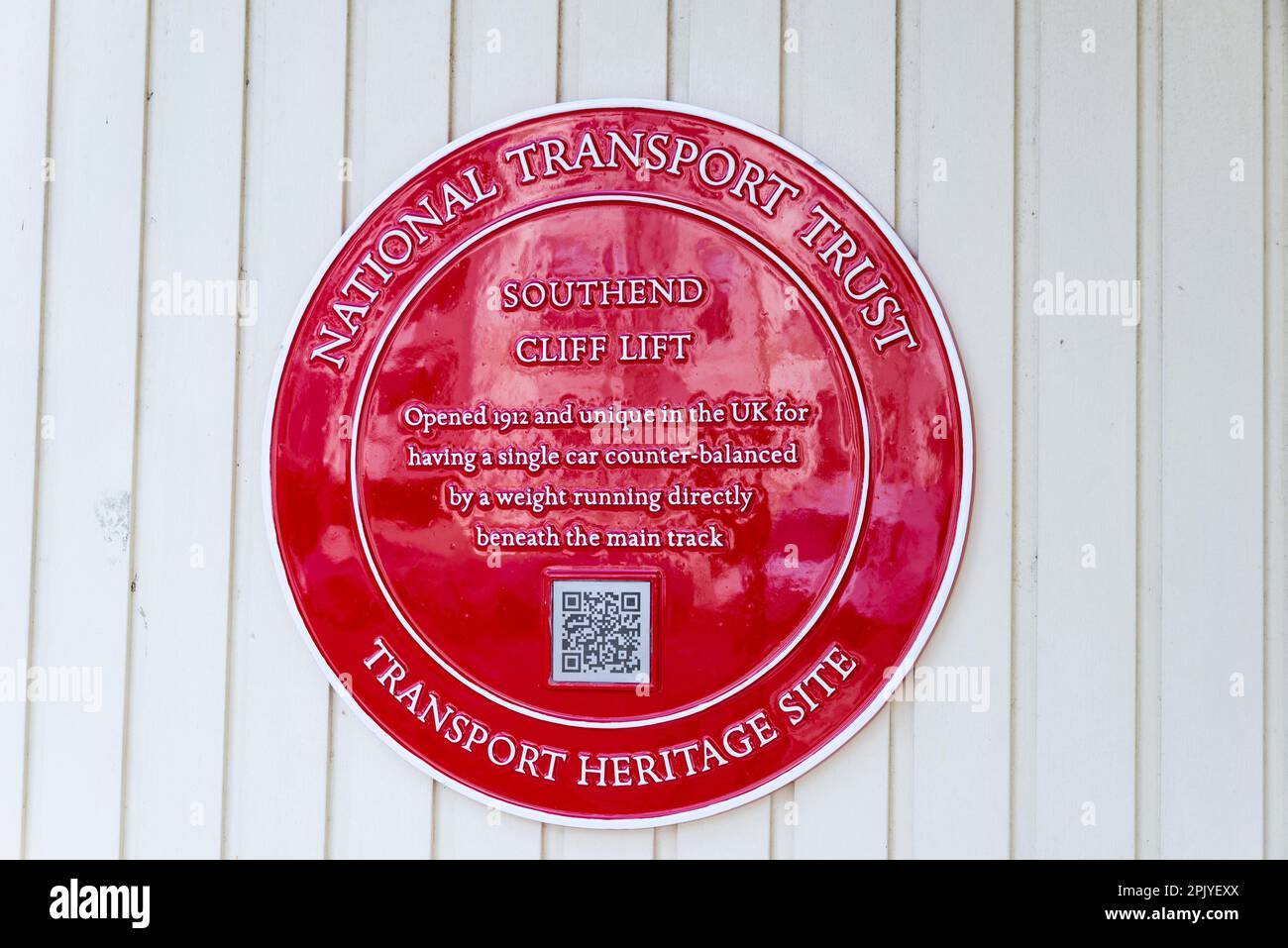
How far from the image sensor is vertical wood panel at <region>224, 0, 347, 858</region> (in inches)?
98.3

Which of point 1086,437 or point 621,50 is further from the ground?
point 621,50

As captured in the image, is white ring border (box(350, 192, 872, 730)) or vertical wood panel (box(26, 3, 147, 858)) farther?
vertical wood panel (box(26, 3, 147, 858))

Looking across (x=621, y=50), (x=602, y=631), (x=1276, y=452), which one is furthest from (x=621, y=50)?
(x=1276, y=452)

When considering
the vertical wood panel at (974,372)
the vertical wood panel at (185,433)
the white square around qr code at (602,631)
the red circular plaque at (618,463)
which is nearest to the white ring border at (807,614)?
the red circular plaque at (618,463)

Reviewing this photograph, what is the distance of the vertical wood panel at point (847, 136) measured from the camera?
7.79 feet

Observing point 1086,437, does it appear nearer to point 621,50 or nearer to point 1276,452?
point 1276,452

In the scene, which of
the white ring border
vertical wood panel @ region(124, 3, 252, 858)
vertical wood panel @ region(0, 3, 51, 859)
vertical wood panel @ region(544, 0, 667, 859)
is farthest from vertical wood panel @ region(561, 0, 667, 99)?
vertical wood panel @ region(0, 3, 51, 859)

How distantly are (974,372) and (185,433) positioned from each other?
6.25 ft

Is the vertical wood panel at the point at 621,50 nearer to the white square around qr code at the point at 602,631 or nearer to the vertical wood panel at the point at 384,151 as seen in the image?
the vertical wood panel at the point at 384,151

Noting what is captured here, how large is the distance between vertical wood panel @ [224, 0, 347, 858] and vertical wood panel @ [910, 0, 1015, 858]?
1.43 metres

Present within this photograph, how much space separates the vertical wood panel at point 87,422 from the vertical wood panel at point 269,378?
0.29 meters

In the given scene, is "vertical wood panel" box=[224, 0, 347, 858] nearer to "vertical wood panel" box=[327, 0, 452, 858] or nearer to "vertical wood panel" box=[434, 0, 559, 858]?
"vertical wood panel" box=[327, 0, 452, 858]

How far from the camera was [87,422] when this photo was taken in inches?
102
